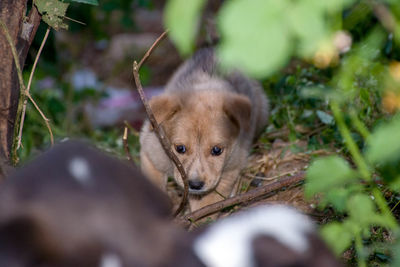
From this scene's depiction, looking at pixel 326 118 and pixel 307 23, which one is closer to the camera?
pixel 307 23

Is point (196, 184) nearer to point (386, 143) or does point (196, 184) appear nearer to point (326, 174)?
point (326, 174)

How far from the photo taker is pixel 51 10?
2.63m

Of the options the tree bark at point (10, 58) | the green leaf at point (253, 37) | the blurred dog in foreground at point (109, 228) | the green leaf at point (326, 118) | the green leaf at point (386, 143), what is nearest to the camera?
the green leaf at point (253, 37)

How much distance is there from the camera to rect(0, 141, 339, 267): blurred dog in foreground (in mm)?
1504

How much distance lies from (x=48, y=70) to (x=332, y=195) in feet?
13.1

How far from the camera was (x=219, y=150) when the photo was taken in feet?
11.9

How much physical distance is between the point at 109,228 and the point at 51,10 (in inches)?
55.4

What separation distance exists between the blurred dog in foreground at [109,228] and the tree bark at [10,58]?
1.00 meters

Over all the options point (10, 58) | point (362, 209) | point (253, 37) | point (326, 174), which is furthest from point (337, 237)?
point (10, 58)

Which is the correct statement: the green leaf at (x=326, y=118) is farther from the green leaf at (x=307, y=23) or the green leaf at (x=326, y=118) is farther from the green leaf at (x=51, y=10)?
the green leaf at (x=307, y=23)

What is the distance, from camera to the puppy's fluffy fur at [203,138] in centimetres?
351

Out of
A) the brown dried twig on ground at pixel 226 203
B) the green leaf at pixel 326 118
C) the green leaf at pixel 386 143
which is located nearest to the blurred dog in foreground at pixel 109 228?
the green leaf at pixel 386 143

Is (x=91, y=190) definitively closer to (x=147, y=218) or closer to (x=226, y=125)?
(x=147, y=218)

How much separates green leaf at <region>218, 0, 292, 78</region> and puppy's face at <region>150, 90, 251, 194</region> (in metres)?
2.29
